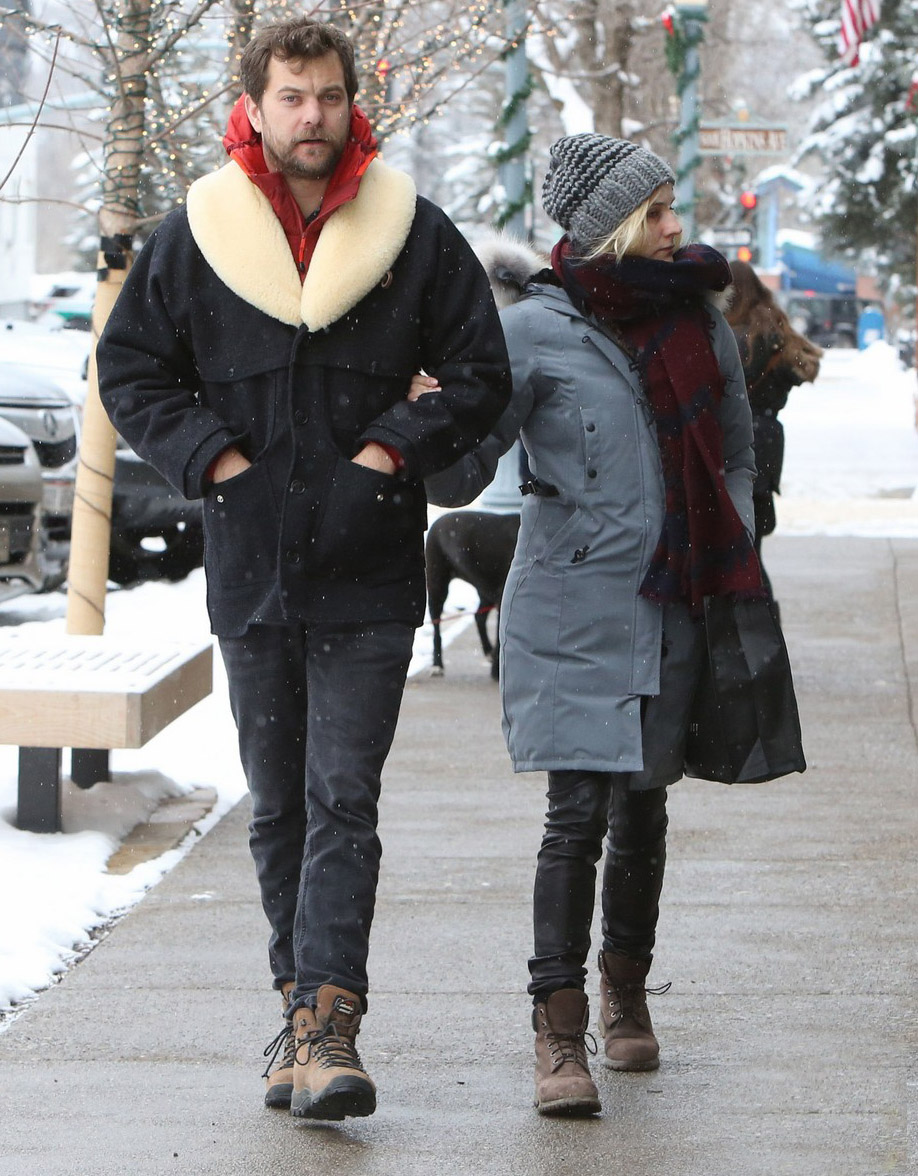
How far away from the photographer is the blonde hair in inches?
152

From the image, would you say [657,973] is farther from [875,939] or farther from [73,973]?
[73,973]

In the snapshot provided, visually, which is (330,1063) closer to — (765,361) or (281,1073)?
(281,1073)

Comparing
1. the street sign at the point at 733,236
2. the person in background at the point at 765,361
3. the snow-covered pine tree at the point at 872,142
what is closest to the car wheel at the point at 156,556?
the person in background at the point at 765,361

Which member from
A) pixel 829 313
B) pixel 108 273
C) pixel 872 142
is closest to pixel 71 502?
pixel 108 273

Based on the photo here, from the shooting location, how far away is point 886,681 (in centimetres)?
920

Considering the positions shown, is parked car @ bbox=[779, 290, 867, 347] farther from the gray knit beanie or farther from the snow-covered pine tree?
the gray knit beanie

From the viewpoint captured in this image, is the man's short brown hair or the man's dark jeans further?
the man's dark jeans

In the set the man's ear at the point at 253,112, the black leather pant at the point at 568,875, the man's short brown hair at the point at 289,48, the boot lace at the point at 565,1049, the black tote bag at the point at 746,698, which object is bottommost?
the boot lace at the point at 565,1049

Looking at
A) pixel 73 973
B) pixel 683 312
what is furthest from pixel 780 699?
pixel 73 973

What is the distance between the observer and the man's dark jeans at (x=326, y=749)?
3.75 metres

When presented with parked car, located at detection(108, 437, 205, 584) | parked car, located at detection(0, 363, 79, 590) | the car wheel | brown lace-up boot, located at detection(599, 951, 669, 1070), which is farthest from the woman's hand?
the car wheel

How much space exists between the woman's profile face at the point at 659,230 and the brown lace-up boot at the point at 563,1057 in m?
1.45

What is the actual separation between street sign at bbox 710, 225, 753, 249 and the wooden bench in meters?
14.5

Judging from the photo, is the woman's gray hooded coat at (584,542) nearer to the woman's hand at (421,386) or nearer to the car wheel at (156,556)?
the woman's hand at (421,386)
